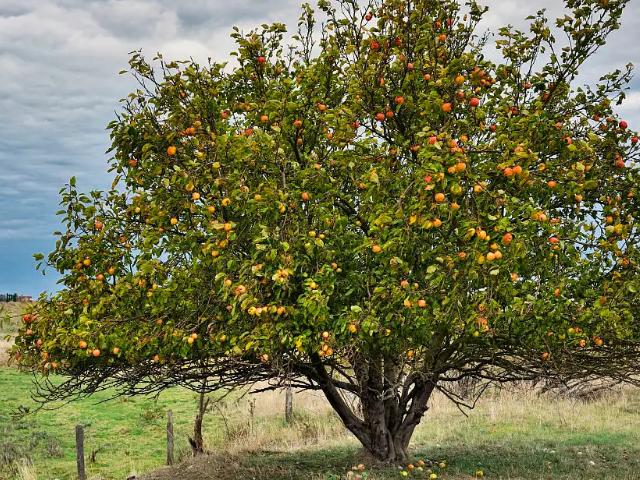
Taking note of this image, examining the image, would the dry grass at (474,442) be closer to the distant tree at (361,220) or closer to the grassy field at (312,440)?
the grassy field at (312,440)

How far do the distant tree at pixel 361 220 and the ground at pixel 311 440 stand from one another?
247cm

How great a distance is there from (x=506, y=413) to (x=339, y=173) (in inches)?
601

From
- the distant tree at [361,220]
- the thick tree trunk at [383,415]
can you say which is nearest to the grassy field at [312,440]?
the thick tree trunk at [383,415]

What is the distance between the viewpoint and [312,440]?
63.1 ft

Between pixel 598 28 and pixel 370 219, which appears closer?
pixel 370 219

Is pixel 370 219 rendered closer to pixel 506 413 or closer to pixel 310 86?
pixel 310 86

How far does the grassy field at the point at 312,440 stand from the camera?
1345cm

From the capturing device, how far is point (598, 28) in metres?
10.7

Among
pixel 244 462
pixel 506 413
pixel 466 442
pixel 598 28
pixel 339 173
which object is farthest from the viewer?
pixel 506 413

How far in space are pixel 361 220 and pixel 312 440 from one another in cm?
1118

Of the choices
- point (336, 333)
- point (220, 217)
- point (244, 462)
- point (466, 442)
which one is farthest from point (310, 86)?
point (466, 442)

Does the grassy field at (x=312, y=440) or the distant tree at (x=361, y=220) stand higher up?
the distant tree at (x=361, y=220)

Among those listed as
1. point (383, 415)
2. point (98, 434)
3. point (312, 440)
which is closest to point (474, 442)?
point (312, 440)

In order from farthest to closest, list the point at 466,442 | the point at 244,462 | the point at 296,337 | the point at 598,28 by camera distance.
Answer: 1. the point at 466,442
2. the point at 244,462
3. the point at 598,28
4. the point at 296,337
